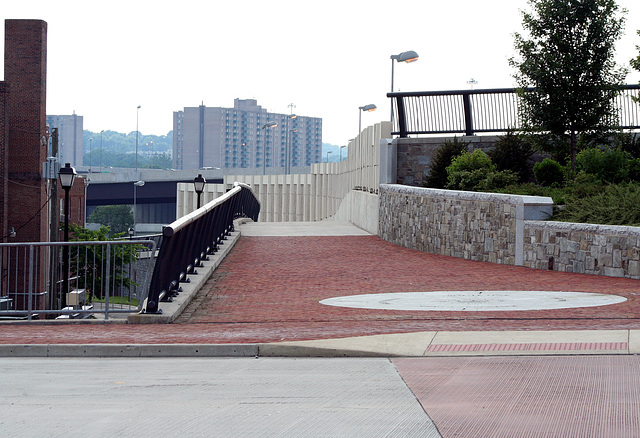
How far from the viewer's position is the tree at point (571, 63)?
21.5m

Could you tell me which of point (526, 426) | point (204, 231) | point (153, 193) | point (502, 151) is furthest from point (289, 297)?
point (153, 193)

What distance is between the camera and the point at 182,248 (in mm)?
12891

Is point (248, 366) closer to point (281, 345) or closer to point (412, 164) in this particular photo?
point (281, 345)

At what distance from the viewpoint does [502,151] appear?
2388 cm

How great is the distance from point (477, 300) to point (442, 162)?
1218cm

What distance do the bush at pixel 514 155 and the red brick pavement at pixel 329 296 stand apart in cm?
487

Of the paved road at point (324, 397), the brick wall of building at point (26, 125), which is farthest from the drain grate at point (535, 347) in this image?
the brick wall of building at point (26, 125)

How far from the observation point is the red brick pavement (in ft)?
33.3

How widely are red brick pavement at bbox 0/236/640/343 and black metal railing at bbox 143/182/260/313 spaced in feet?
1.46

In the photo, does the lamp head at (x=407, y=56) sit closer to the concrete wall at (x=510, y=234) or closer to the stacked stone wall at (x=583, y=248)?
the concrete wall at (x=510, y=234)

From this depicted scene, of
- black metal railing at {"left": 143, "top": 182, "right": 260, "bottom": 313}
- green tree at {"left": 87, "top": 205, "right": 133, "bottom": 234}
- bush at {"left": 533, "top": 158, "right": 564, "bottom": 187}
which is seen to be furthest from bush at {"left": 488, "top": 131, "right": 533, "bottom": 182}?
green tree at {"left": 87, "top": 205, "right": 133, "bottom": 234}

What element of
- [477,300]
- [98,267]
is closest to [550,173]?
[477,300]

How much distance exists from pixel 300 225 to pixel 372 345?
21.3 meters

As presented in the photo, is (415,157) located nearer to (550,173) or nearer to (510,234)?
(550,173)
